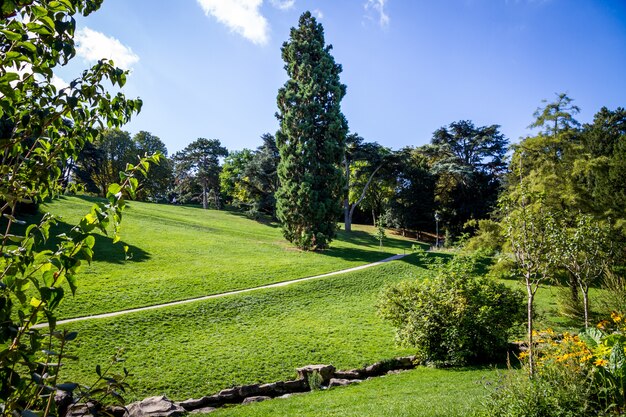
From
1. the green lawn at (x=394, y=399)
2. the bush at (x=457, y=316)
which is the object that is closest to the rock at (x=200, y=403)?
the green lawn at (x=394, y=399)

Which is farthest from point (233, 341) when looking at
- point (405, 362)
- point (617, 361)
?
point (617, 361)

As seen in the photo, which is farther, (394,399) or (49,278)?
(394,399)

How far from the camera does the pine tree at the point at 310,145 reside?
86.8 ft

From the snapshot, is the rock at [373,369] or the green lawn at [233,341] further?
the rock at [373,369]

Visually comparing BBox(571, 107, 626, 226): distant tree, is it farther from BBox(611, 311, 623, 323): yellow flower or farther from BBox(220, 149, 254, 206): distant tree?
BBox(220, 149, 254, 206): distant tree

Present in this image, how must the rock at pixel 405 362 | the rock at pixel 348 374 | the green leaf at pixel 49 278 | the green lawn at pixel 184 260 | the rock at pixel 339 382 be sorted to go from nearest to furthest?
the green leaf at pixel 49 278 < the rock at pixel 339 382 < the rock at pixel 348 374 < the rock at pixel 405 362 < the green lawn at pixel 184 260

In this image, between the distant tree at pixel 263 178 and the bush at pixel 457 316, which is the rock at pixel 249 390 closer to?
the bush at pixel 457 316

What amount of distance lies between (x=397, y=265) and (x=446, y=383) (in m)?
15.1

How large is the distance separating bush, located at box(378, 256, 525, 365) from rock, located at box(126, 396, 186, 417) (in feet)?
21.4

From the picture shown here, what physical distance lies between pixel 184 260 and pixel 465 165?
103 ft

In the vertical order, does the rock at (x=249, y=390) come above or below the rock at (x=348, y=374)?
below

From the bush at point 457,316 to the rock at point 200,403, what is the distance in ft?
18.4

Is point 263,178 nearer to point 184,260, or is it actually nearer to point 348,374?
point 184,260

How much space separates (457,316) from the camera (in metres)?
10.5
